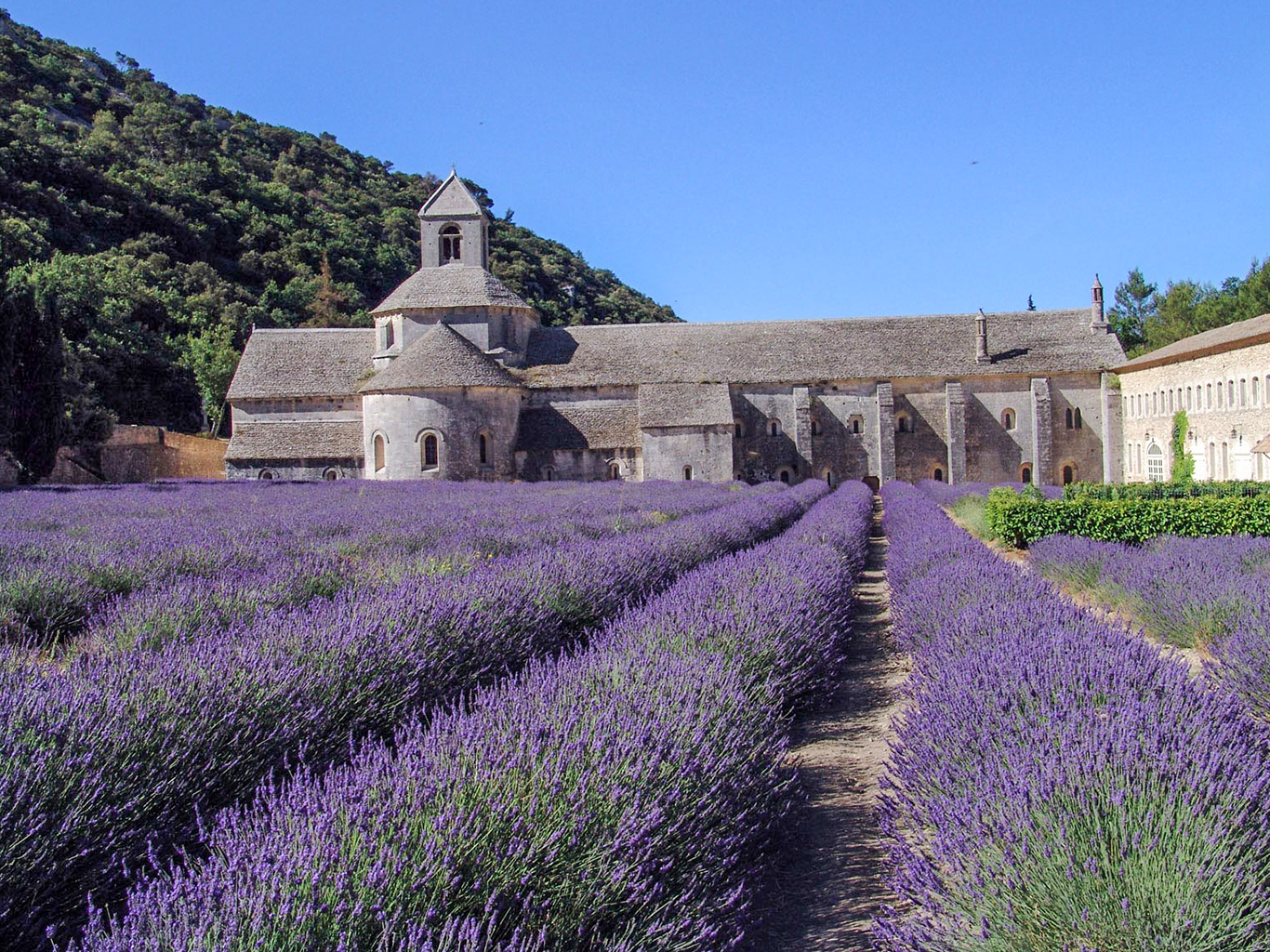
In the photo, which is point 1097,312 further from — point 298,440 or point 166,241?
point 166,241

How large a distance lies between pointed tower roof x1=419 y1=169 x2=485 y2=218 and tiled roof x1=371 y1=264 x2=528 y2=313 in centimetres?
222

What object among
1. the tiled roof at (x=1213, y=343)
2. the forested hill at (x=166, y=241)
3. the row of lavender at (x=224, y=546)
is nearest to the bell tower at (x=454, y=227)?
the forested hill at (x=166, y=241)

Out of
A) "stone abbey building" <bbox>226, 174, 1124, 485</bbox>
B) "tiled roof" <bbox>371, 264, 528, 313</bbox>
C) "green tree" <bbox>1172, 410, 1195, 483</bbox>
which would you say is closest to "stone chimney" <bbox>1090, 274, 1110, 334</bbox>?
"stone abbey building" <bbox>226, 174, 1124, 485</bbox>

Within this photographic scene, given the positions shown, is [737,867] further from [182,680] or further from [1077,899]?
[182,680]

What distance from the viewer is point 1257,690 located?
5285mm

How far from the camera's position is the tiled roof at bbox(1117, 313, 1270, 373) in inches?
1133

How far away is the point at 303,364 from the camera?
37281mm

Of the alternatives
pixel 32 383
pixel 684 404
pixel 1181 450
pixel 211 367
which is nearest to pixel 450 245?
pixel 684 404

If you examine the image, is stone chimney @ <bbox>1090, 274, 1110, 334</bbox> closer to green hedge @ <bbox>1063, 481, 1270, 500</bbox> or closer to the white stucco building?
the white stucco building

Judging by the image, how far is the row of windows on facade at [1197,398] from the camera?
29281mm

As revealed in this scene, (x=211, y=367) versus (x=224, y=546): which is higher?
(x=211, y=367)

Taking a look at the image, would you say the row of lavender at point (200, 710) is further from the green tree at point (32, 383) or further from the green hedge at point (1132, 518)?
the green tree at point (32, 383)

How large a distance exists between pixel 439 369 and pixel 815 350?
1565 cm

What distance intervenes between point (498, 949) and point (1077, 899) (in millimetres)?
1499
